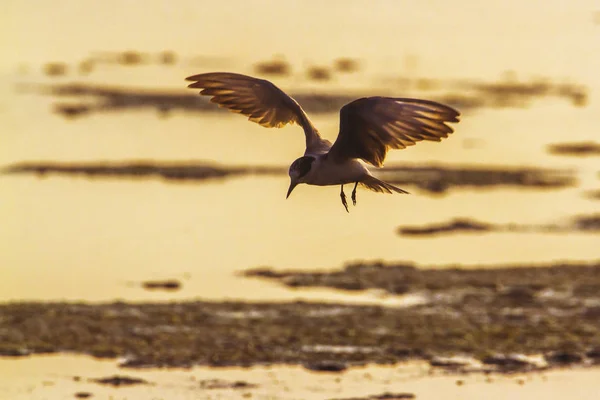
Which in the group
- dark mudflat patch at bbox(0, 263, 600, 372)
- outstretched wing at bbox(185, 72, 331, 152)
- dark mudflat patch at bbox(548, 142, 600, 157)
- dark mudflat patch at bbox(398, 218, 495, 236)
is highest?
dark mudflat patch at bbox(548, 142, 600, 157)

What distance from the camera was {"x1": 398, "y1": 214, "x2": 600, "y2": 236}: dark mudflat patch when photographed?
17609mm

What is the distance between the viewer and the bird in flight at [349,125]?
8.97 meters

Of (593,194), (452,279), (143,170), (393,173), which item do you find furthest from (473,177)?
(452,279)

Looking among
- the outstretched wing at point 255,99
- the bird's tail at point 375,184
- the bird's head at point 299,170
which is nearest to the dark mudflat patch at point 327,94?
the outstretched wing at point 255,99

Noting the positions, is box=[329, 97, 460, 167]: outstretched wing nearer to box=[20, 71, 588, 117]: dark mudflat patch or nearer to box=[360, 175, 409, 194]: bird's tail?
box=[360, 175, 409, 194]: bird's tail

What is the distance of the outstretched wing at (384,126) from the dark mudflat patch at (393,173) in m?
10.5

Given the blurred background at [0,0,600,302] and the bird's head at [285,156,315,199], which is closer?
the bird's head at [285,156,315,199]

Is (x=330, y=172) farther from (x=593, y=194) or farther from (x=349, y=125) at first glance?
(x=593, y=194)

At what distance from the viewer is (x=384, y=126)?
359 inches

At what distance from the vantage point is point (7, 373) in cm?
1313

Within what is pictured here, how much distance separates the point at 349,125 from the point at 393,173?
11541mm

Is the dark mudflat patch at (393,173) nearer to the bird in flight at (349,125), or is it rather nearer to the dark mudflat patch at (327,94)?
the dark mudflat patch at (327,94)

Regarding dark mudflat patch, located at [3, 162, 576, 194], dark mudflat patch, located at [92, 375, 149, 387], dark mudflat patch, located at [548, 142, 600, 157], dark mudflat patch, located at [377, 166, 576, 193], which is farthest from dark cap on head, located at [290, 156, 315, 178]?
dark mudflat patch, located at [548, 142, 600, 157]

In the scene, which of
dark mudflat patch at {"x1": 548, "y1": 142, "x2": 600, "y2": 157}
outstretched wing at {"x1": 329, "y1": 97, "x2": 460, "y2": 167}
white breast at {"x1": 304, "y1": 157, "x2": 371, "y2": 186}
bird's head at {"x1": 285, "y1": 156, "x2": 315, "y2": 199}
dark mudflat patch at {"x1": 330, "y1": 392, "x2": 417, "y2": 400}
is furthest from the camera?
dark mudflat patch at {"x1": 548, "y1": 142, "x2": 600, "y2": 157}
